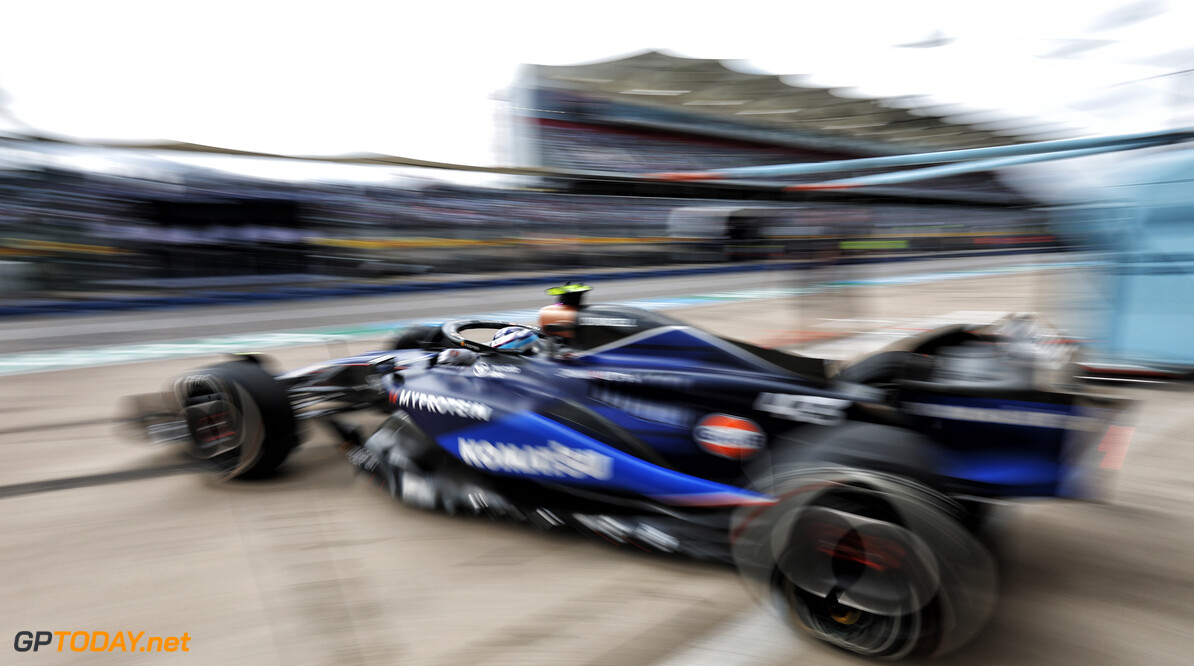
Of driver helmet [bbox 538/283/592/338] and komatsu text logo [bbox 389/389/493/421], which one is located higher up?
driver helmet [bbox 538/283/592/338]

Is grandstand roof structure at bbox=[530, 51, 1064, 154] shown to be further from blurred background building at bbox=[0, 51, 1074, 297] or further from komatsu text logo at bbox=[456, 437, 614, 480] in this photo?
komatsu text logo at bbox=[456, 437, 614, 480]

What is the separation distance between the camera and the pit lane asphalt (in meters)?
2.00

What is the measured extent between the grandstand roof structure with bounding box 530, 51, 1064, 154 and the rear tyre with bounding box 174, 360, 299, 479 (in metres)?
26.0

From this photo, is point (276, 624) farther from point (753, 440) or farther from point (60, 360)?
point (60, 360)

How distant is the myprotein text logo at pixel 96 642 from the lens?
1.99m

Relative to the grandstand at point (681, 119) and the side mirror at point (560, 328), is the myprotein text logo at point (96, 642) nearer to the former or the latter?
the side mirror at point (560, 328)

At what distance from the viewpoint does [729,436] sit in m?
2.45

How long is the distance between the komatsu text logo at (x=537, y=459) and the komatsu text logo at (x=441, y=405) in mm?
104

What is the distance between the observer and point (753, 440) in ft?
7.97

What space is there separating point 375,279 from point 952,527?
1364 cm

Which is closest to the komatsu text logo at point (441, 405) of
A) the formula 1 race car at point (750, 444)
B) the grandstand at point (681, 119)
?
the formula 1 race car at point (750, 444)

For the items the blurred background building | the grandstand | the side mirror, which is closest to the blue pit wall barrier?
the blurred background building

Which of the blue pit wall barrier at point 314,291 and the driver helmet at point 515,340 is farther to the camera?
the blue pit wall barrier at point 314,291

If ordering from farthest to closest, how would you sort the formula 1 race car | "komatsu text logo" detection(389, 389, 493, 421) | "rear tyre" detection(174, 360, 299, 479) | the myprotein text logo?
"rear tyre" detection(174, 360, 299, 479)
"komatsu text logo" detection(389, 389, 493, 421)
the myprotein text logo
the formula 1 race car
